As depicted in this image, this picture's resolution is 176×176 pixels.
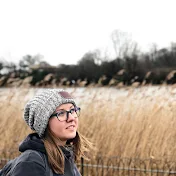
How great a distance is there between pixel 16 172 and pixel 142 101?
12.7ft

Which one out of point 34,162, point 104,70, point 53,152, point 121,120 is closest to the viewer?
point 34,162

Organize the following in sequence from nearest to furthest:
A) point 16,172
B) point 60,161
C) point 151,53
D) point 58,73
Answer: point 16,172 < point 60,161 < point 58,73 < point 151,53

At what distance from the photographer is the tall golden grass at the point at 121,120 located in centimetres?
423

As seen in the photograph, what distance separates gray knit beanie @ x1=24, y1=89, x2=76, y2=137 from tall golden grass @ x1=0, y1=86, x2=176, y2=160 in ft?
8.22

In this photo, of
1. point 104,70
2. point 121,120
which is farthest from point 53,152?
point 104,70

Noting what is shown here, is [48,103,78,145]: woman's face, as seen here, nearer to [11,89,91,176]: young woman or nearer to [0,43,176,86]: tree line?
[11,89,91,176]: young woman

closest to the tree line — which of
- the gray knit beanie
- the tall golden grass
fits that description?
the tall golden grass

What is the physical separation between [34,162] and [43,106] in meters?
0.31

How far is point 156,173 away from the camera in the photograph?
3760 millimetres

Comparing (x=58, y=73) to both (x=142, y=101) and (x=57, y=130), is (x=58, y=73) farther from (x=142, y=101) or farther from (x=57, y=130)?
(x=57, y=130)

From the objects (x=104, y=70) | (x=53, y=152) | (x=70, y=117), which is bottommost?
(x=104, y=70)

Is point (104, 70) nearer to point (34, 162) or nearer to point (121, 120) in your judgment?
point (121, 120)

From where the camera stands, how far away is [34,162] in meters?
1.55

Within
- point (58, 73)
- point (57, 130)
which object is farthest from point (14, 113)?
point (58, 73)
